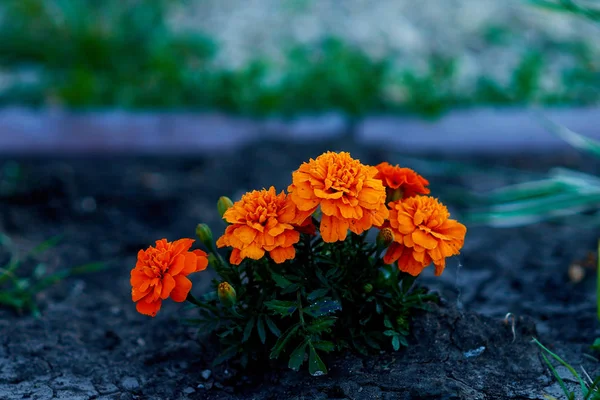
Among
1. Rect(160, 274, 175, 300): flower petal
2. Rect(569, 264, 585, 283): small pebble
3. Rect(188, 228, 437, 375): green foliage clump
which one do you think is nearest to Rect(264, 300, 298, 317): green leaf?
Rect(188, 228, 437, 375): green foliage clump

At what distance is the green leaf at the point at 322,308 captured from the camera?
1.51 metres

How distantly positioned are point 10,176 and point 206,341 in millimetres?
1762

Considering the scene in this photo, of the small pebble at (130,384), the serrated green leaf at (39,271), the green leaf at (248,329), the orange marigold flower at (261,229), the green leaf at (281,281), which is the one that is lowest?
the small pebble at (130,384)

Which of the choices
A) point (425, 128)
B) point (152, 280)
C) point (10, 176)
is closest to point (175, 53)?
point (10, 176)

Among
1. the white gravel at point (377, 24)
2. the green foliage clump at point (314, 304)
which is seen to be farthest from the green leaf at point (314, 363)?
the white gravel at point (377, 24)

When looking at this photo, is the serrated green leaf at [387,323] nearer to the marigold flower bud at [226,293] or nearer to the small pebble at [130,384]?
the marigold flower bud at [226,293]

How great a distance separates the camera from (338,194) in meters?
1.41

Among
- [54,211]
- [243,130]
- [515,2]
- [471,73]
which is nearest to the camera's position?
[54,211]

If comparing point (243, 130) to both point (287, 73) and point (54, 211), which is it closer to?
point (287, 73)

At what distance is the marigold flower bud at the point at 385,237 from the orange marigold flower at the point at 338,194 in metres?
0.06

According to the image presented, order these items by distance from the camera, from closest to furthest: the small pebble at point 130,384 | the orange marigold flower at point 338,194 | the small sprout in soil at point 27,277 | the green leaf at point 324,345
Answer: the orange marigold flower at point 338,194 < the green leaf at point 324,345 < the small pebble at point 130,384 < the small sprout in soil at point 27,277

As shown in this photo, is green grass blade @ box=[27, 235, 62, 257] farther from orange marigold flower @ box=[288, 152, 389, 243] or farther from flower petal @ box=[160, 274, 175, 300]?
orange marigold flower @ box=[288, 152, 389, 243]

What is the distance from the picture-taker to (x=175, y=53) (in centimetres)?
404

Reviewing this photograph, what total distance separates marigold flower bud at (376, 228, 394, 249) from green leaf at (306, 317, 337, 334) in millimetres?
202
